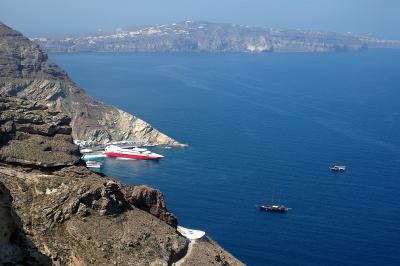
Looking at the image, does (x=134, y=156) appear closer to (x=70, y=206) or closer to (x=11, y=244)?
(x=70, y=206)

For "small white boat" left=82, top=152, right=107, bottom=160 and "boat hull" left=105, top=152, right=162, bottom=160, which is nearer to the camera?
"boat hull" left=105, top=152, right=162, bottom=160

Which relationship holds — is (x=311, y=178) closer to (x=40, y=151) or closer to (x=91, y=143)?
(x=91, y=143)

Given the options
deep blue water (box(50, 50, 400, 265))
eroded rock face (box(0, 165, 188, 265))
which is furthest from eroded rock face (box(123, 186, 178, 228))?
deep blue water (box(50, 50, 400, 265))

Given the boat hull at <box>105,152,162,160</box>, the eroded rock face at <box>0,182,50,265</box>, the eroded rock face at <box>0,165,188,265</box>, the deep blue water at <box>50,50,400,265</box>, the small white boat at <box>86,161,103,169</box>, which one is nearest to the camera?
the eroded rock face at <box>0,182,50,265</box>

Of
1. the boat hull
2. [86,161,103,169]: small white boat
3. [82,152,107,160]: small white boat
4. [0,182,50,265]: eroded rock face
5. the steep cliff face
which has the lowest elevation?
[86,161,103,169]: small white boat

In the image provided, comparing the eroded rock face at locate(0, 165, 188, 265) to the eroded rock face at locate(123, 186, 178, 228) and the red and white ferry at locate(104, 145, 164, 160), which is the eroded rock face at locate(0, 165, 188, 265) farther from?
the red and white ferry at locate(104, 145, 164, 160)

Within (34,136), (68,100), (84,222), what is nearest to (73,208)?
(84,222)

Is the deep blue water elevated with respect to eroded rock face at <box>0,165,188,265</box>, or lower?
lower

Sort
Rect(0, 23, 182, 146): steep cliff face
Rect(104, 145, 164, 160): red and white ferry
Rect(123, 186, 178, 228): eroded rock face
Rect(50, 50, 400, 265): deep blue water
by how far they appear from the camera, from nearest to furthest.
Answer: Rect(123, 186, 178, 228): eroded rock face < Rect(50, 50, 400, 265): deep blue water < Rect(104, 145, 164, 160): red and white ferry < Rect(0, 23, 182, 146): steep cliff face
